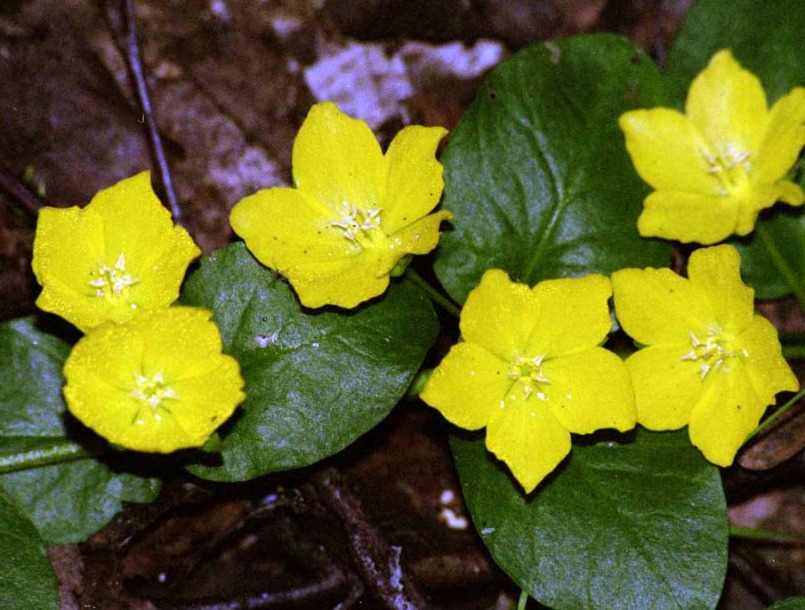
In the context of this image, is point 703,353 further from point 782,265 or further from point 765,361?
point 782,265

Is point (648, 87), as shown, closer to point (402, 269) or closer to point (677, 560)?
point (402, 269)

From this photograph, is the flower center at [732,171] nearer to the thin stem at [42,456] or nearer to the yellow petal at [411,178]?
the yellow petal at [411,178]

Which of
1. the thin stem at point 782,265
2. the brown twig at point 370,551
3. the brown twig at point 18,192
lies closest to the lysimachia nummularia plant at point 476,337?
the thin stem at point 782,265

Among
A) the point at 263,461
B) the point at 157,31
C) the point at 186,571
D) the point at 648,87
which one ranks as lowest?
the point at 186,571

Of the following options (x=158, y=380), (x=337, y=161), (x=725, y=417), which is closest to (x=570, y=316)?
(x=725, y=417)

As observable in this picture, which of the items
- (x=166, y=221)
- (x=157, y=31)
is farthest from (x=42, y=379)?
(x=157, y=31)

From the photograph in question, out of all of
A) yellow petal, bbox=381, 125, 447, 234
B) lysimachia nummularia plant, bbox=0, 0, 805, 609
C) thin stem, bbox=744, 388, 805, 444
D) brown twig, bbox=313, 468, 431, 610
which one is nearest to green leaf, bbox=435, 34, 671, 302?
lysimachia nummularia plant, bbox=0, 0, 805, 609
